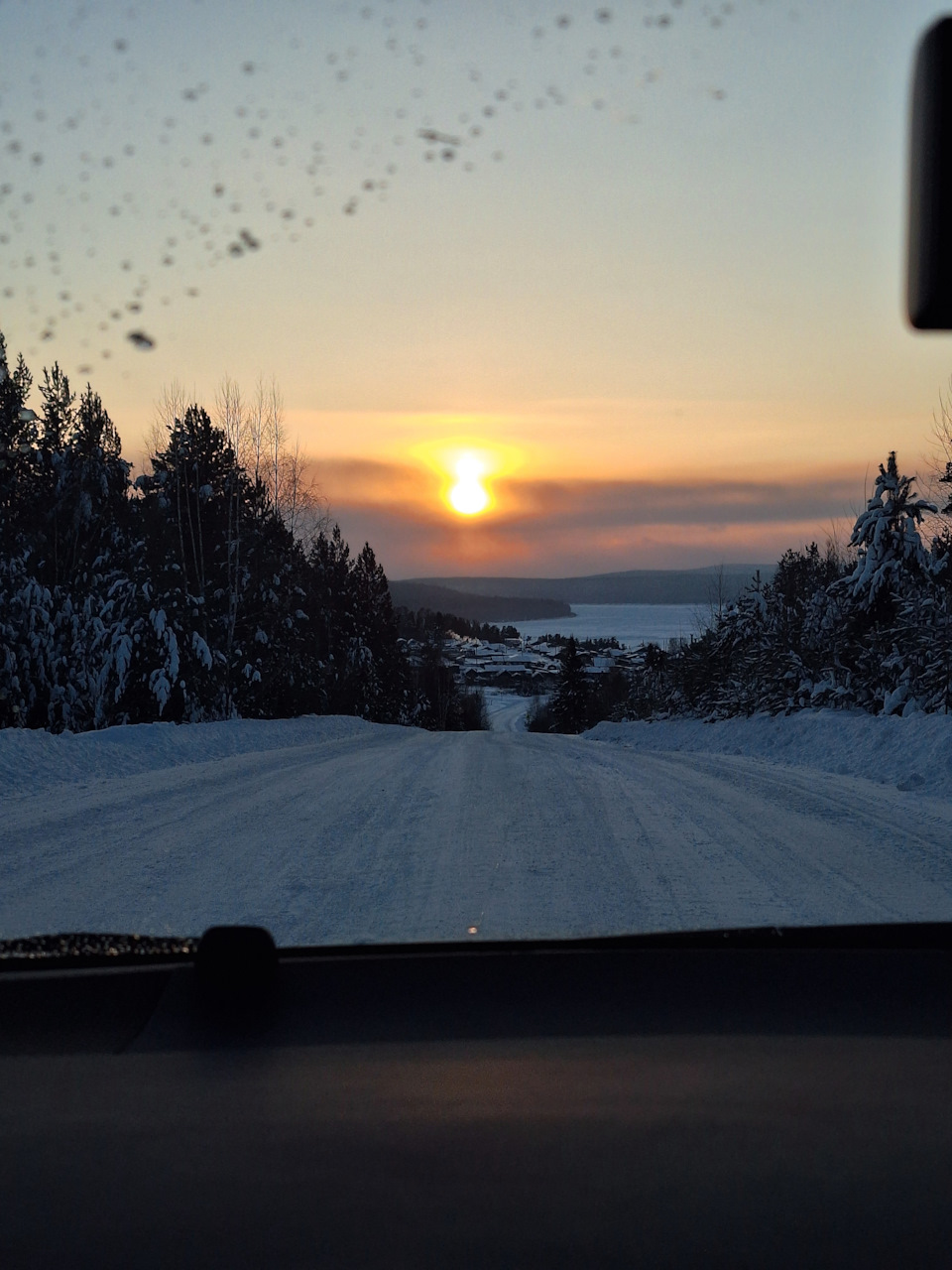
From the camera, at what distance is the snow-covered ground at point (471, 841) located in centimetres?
696

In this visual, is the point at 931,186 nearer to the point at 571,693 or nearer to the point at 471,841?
the point at 471,841

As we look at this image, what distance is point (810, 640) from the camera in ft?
112

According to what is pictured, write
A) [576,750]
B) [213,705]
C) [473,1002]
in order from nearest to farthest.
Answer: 1. [473,1002]
2. [576,750]
3. [213,705]

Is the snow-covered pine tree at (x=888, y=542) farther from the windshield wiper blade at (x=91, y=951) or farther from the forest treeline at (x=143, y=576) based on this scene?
the windshield wiper blade at (x=91, y=951)

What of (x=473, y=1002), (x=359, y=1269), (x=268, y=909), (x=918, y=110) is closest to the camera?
(x=359, y=1269)

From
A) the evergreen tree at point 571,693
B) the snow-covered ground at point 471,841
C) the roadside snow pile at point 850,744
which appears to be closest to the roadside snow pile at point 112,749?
the snow-covered ground at point 471,841

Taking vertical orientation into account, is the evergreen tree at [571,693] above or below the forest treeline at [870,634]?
below

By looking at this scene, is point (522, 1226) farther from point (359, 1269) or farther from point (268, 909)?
point (268, 909)

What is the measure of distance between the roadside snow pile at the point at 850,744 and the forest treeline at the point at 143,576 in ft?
56.6

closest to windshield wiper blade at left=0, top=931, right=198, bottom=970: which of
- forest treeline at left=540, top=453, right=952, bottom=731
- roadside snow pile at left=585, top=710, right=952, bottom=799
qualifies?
roadside snow pile at left=585, top=710, right=952, bottom=799

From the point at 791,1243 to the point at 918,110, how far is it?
208 cm

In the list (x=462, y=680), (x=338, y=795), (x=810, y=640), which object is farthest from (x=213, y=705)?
(x=462, y=680)

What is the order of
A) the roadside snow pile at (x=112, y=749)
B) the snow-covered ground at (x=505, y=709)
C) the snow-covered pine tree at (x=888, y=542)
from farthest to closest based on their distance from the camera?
the snow-covered ground at (x=505, y=709) < the snow-covered pine tree at (x=888, y=542) < the roadside snow pile at (x=112, y=749)

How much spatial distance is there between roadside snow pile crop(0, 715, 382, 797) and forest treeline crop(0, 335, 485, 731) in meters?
10.3
